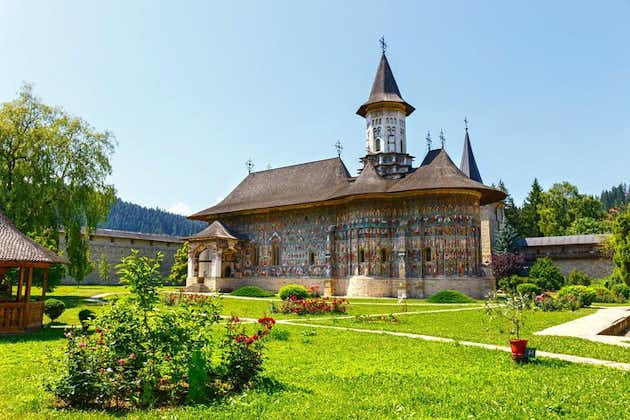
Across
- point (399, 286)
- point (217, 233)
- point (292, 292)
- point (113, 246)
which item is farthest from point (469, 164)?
point (113, 246)

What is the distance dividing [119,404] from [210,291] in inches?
1137

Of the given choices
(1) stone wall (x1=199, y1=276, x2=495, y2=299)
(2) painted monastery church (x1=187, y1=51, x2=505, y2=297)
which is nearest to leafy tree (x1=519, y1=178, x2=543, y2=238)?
(2) painted monastery church (x1=187, y1=51, x2=505, y2=297)

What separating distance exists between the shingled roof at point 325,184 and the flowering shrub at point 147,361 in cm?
2226

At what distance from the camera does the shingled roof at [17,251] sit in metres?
13.5

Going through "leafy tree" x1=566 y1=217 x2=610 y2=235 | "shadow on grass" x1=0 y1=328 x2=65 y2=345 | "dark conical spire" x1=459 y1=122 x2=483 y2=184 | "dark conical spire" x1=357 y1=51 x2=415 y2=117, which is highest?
"dark conical spire" x1=357 y1=51 x2=415 y2=117

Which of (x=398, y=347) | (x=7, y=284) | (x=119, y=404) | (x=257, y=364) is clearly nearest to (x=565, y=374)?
(x=398, y=347)

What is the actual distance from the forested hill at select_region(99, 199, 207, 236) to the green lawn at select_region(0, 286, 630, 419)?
13131cm

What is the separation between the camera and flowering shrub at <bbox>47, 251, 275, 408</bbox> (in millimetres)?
6453

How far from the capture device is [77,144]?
25719 mm

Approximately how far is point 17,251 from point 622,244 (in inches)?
928

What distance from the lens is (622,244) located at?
69.8 ft

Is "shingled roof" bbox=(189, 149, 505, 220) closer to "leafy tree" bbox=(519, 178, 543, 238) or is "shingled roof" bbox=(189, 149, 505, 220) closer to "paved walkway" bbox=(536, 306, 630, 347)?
"paved walkway" bbox=(536, 306, 630, 347)

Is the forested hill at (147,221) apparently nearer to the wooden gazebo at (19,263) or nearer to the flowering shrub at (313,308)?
the flowering shrub at (313,308)

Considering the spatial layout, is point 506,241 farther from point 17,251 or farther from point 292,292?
point 17,251
